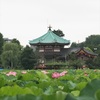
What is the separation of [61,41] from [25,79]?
3819cm

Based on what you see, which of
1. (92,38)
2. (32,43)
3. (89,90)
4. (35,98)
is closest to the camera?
(35,98)

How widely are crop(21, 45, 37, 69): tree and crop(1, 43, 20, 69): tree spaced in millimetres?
5009

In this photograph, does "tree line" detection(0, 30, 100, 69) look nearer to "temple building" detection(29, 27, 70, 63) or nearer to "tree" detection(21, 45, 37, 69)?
"tree" detection(21, 45, 37, 69)

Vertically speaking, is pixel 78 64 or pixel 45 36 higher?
pixel 45 36

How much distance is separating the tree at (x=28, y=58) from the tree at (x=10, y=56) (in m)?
5.01

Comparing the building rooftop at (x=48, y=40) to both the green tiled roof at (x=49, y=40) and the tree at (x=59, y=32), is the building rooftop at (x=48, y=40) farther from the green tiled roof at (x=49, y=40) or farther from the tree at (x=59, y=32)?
the tree at (x=59, y=32)

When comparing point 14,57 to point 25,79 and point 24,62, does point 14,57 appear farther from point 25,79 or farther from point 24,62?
point 25,79

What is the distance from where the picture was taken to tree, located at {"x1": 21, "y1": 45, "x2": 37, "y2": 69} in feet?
120

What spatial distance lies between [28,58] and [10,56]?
6.06 m

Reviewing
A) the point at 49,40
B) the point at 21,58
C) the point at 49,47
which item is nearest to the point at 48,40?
the point at 49,40

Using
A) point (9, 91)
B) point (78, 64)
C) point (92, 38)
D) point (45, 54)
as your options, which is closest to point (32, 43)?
point (45, 54)

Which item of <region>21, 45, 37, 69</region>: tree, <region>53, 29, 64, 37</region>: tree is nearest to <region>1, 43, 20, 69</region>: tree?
<region>21, 45, 37, 69</region>: tree

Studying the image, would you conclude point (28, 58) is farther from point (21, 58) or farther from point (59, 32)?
point (59, 32)

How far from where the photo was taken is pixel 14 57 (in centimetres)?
4241
